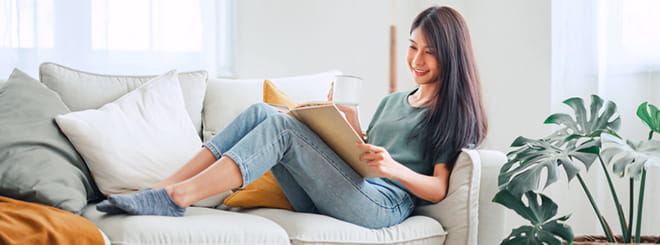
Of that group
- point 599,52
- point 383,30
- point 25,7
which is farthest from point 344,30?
point 25,7

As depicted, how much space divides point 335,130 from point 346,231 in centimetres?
29

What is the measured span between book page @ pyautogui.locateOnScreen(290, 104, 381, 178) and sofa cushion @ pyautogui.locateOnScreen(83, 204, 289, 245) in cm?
28

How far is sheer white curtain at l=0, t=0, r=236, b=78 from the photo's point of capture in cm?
291

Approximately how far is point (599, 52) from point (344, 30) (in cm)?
131

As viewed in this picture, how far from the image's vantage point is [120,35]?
10.0ft

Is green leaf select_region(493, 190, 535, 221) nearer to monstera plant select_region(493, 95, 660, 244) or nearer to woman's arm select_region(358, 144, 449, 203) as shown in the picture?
monstera plant select_region(493, 95, 660, 244)

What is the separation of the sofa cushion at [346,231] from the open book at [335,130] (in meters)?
0.17

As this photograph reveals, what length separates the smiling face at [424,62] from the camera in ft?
Answer: 6.95

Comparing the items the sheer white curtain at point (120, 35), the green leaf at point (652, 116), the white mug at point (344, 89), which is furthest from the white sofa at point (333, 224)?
the sheer white curtain at point (120, 35)

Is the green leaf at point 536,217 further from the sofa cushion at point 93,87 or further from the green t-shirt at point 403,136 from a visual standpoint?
the sofa cushion at point 93,87

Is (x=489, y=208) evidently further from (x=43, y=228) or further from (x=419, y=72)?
(x=43, y=228)

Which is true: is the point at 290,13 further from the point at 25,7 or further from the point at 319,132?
the point at 319,132

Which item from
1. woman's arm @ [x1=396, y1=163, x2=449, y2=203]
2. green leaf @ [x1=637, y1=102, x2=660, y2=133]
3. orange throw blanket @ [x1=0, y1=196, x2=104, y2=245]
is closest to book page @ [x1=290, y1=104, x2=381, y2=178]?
woman's arm @ [x1=396, y1=163, x2=449, y2=203]

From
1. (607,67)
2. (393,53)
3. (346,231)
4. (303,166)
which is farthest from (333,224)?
(393,53)
